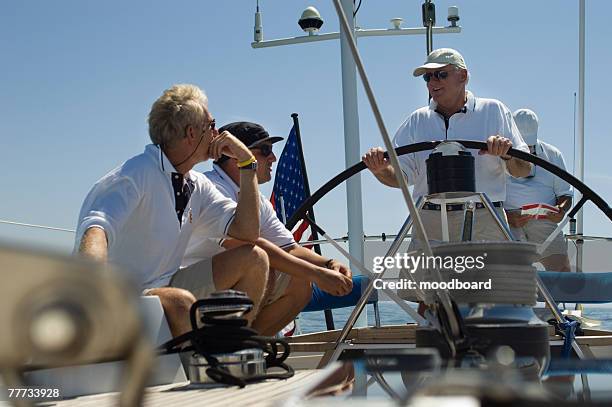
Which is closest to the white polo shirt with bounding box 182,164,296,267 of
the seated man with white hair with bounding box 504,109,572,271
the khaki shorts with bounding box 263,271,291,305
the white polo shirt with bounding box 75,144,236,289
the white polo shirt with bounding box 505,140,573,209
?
the khaki shorts with bounding box 263,271,291,305

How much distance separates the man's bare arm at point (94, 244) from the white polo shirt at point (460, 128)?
1.51m

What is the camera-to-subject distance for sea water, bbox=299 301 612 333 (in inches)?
143

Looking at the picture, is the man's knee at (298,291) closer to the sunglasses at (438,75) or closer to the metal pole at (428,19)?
the sunglasses at (438,75)

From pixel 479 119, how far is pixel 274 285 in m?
1.11

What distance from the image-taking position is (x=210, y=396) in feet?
4.08

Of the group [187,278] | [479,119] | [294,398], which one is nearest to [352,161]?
[479,119]

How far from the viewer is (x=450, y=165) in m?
2.01

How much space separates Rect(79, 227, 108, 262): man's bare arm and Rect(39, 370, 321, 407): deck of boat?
680 mm

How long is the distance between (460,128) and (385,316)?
168 centimetres

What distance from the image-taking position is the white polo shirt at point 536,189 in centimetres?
488

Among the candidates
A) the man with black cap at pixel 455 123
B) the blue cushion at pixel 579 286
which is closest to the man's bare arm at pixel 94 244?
the man with black cap at pixel 455 123

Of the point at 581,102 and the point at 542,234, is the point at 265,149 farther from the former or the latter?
the point at 581,102

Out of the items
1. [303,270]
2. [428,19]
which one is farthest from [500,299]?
[428,19]

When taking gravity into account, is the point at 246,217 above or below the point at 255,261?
above
